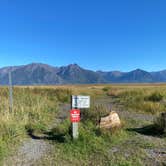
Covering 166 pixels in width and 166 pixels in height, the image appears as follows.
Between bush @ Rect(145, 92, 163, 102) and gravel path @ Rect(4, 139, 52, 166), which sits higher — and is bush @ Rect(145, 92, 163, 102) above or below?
above

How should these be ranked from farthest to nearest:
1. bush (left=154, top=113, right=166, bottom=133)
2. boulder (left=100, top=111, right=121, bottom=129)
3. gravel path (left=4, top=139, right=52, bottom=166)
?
bush (left=154, top=113, right=166, bottom=133) < boulder (left=100, top=111, right=121, bottom=129) < gravel path (left=4, top=139, right=52, bottom=166)

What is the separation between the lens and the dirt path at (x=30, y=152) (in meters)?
6.04

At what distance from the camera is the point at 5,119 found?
8.52 meters

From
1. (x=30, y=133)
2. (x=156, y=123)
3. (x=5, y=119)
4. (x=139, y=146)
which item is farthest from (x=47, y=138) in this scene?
(x=156, y=123)

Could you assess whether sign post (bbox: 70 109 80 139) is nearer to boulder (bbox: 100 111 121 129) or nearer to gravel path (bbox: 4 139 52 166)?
gravel path (bbox: 4 139 52 166)

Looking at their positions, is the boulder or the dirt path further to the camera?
the boulder

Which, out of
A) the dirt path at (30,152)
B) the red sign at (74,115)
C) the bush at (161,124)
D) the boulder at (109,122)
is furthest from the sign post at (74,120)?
the bush at (161,124)

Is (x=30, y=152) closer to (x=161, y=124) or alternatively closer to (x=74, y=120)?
(x=74, y=120)

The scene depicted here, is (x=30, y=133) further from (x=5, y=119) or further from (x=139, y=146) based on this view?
(x=139, y=146)

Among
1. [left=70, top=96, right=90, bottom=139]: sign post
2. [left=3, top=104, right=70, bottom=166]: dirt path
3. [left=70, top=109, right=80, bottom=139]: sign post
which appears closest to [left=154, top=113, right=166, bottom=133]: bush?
[left=70, top=96, right=90, bottom=139]: sign post

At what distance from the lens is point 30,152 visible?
679 centimetres

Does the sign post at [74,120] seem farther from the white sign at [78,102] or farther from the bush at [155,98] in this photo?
the bush at [155,98]

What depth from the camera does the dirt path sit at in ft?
19.8

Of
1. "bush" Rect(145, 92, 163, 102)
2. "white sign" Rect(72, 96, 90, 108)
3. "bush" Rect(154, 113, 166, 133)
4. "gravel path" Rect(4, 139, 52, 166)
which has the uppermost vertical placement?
"white sign" Rect(72, 96, 90, 108)
